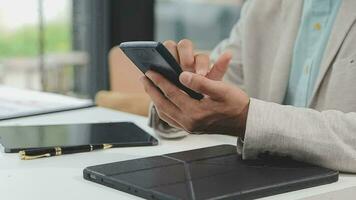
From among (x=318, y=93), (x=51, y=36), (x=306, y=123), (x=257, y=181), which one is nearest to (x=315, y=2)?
(x=318, y=93)

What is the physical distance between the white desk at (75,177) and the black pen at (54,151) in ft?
0.04

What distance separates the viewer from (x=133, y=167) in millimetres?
841

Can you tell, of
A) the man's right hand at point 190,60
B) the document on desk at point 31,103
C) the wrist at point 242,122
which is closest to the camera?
the wrist at point 242,122

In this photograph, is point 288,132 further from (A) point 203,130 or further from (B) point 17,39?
(B) point 17,39

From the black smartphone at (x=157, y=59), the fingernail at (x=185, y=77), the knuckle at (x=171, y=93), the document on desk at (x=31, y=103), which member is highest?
the black smartphone at (x=157, y=59)

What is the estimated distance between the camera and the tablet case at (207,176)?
2.38 ft

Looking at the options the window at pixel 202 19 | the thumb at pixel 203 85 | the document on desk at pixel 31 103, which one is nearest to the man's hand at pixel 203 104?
the thumb at pixel 203 85

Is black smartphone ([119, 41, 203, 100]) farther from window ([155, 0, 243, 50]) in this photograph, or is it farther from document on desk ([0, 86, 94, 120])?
window ([155, 0, 243, 50])

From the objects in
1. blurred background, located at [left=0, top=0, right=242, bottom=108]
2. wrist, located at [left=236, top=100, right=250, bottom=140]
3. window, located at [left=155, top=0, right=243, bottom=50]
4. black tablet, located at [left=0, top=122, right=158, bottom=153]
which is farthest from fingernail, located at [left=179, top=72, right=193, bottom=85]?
window, located at [left=155, top=0, right=243, bottom=50]

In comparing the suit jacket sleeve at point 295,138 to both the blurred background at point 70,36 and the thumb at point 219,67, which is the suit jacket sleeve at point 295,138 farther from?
the blurred background at point 70,36

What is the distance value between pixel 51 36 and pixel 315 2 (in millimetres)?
1845

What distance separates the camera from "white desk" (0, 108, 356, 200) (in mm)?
752

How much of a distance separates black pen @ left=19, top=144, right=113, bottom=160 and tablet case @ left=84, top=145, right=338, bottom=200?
136 mm

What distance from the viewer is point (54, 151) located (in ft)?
3.14
